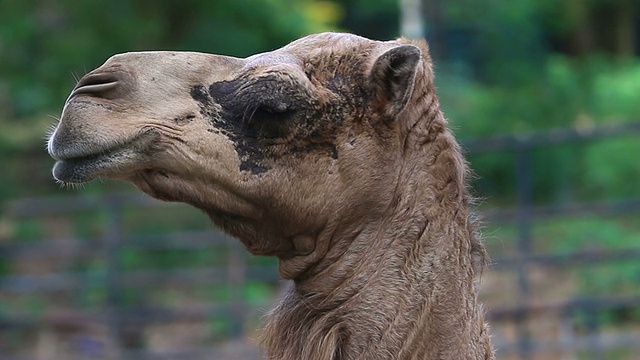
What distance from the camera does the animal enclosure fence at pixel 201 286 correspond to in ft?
29.9

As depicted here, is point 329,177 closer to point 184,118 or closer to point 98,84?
point 184,118

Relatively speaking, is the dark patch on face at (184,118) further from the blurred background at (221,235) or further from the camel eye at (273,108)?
the blurred background at (221,235)

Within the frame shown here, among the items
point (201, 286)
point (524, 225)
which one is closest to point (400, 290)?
point (524, 225)

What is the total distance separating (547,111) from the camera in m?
13.5

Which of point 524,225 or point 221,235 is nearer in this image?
point 524,225

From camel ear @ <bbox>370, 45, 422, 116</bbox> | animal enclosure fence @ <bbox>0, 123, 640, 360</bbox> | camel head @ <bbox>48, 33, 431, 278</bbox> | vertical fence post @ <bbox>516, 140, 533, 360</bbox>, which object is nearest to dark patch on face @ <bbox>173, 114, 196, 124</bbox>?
camel head @ <bbox>48, 33, 431, 278</bbox>

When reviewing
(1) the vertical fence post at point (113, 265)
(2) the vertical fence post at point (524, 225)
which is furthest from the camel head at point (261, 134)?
(1) the vertical fence post at point (113, 265)

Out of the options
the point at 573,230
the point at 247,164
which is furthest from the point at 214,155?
the point at 573,230

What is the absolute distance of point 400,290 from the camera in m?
3.33

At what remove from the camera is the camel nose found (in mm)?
3059

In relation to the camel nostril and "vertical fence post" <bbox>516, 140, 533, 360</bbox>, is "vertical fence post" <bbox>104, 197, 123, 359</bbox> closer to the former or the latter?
"vertical fence post" <bbox>516, 140, 533, 360</bbox>

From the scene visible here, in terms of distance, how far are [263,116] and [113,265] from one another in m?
7.21

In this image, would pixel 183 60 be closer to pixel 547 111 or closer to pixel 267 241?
pixel 267 241

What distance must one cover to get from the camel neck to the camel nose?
79 centimetres
